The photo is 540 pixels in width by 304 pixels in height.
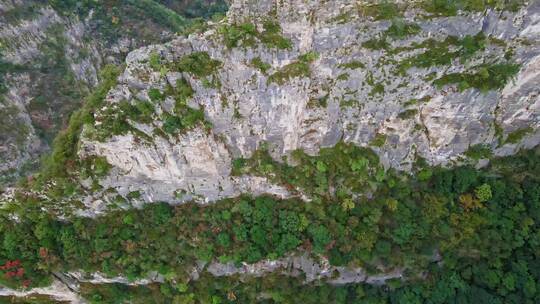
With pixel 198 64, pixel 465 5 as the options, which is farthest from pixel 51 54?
pixel 465 5

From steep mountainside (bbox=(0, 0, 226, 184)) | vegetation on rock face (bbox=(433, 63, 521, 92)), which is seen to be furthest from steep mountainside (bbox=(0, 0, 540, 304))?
steep mountainside (bbox=(0, 0, 226, 184))

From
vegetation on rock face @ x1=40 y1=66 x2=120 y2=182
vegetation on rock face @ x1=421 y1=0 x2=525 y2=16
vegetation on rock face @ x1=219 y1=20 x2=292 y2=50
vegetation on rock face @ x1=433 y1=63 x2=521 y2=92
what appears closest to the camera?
vegetation on rock face @ x1=421 y1=0 x2=525 y2=16

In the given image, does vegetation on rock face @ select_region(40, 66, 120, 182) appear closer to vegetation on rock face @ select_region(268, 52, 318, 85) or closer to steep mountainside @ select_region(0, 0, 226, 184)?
steep mountainside @ select_region(0, 0, 226, 184)

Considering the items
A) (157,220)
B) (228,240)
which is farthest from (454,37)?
(157,220)

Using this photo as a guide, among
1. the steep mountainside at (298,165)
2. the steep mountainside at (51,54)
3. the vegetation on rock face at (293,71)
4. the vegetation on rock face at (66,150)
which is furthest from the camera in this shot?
the steep mountainside at (51,54)

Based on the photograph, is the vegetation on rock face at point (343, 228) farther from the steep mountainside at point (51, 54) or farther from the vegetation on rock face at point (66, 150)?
the steep mountainside at point (51, 54)

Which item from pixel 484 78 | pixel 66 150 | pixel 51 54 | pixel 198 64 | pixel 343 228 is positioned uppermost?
pixel 484 78

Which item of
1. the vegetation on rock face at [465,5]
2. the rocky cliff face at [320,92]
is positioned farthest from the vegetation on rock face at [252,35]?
the vegetation on rock face at [465,5]

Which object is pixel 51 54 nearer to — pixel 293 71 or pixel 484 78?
pixel 293 71
